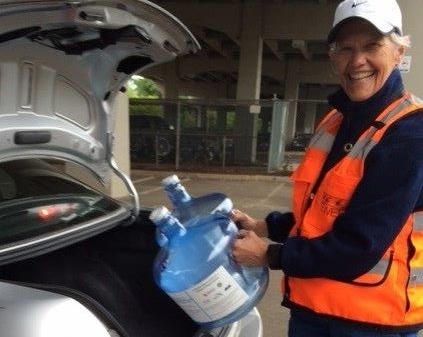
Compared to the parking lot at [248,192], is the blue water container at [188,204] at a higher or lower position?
higher

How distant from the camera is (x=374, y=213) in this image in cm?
167

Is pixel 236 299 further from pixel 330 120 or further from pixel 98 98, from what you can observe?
pixel 98 98

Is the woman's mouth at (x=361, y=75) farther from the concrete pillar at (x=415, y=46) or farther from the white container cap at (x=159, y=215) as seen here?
the concrete pillar at (x=415, y=46)

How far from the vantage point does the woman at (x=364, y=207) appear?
1675mm

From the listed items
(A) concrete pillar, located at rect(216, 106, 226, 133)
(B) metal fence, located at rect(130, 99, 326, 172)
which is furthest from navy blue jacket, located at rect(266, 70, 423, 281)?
(A) concrete pillar, located at rect(216, 106, 226, 133)

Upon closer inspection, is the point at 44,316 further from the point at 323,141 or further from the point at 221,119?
the point at 221,119

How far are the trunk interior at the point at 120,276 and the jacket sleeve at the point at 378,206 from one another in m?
0.98

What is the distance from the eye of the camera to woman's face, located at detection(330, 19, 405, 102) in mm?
1792

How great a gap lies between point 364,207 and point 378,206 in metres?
0.04

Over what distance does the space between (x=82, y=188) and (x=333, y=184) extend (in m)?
1.40

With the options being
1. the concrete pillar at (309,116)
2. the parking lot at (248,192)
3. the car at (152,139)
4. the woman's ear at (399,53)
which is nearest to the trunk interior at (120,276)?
the woman's ear at (399,53)

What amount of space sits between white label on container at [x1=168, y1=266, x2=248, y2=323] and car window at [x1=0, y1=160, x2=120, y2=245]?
2.19 feet

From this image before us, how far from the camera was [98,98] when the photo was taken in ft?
8.40

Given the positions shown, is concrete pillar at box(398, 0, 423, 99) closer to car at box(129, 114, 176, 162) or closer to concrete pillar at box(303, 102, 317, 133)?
car at box(129, 114, 176, 162)
